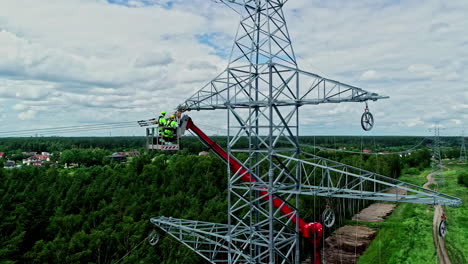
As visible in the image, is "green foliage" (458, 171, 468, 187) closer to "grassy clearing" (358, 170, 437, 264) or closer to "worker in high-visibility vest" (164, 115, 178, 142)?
"grassy clearing" (358, 170, 437, 264)

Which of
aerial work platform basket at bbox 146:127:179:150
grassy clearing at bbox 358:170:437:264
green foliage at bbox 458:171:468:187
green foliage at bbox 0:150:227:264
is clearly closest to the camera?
aerial work platform basket at bbox 146:127:179:150

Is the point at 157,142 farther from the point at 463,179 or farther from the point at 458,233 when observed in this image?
the point at 463,179

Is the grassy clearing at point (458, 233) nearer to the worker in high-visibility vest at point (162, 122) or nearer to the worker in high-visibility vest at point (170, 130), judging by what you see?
the worker in high-visibility vest at point (170, 130)

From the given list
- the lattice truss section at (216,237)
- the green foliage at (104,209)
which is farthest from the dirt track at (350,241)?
the lattice truss section at (216,237)

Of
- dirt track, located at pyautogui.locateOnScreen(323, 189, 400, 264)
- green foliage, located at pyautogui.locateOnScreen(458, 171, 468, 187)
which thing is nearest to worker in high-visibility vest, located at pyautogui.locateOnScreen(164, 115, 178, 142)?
dirt track, located at pyautogui.locateOnScreen(323, 189, 400, 264)

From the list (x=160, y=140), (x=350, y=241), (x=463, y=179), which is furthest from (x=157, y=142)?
(x=463, y=179)

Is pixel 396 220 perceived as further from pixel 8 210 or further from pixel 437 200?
pixel 8 210

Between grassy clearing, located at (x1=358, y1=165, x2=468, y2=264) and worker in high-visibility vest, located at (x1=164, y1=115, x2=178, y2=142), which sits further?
grassy clearing, located at (x1=358, y1=165, x2=468, y2=264)
